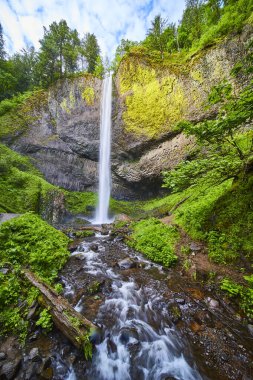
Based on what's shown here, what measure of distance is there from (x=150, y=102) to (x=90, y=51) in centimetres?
1769

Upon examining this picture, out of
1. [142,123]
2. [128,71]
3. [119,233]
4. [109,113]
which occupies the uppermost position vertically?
[128,71]

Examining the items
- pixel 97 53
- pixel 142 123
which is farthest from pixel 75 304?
pixel 97 53

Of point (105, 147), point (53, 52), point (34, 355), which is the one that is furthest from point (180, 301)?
point (53, 52)

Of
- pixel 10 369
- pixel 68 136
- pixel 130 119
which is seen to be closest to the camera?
pixel 10 369

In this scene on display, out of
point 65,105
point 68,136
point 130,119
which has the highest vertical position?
point 65,105

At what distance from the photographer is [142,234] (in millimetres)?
7230

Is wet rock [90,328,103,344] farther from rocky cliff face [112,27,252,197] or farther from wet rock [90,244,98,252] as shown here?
rocky cliff face [112,27,252,197]

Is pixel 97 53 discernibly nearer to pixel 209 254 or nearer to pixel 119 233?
pixel 119 233

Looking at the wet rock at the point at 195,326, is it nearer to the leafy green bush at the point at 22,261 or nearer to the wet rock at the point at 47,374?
the wet rock at the point at 47,374

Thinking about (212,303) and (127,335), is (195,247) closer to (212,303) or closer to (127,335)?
(212,303)

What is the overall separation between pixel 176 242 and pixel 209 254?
1288mm

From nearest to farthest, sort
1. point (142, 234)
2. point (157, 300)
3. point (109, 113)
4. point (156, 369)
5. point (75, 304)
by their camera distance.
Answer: point (156, 369), point (75, 304), point (157, 300), point (142, 234), point (109, 113)

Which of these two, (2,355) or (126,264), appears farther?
(126,264)

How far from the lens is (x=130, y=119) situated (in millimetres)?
15859
